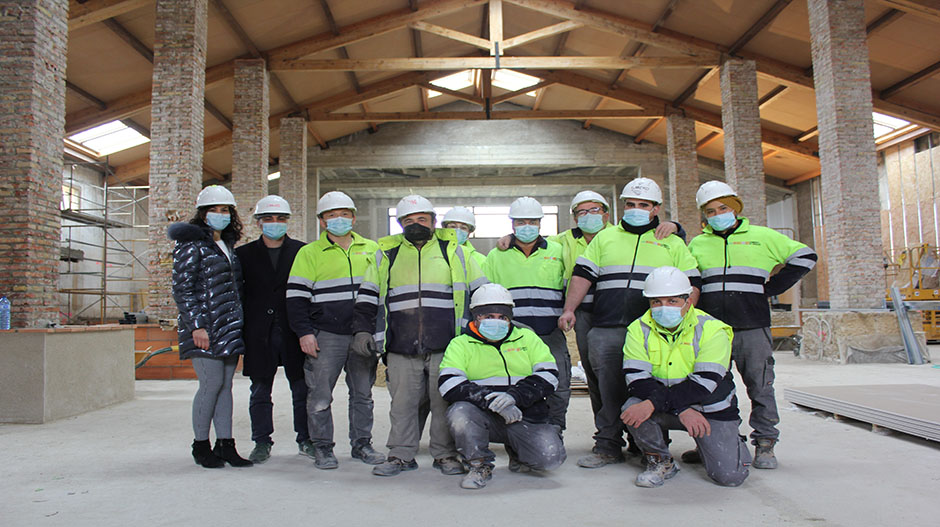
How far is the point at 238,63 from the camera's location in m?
14.9

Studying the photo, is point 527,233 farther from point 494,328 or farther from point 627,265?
point 494,328

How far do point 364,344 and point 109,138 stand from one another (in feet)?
53.7

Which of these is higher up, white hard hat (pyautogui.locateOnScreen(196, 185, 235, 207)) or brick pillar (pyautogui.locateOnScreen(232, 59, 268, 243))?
brick pillar (pyautogui.locateOnScreen(232, 59, 268, 243))

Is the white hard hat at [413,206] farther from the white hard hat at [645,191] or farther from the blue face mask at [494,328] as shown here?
the white hard hat at [645,191]

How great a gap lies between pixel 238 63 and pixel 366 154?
26.1 ft

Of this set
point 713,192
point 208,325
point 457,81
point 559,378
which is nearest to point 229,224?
point 208,325

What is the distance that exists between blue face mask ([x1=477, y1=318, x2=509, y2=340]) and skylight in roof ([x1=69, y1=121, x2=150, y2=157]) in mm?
15417

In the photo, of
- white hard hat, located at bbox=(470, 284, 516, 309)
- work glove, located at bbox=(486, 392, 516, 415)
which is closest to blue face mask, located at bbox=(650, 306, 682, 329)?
white hard hat, located at bbox=(470, 284, 516, 309)

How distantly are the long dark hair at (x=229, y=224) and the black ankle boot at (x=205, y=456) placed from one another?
4.52ft

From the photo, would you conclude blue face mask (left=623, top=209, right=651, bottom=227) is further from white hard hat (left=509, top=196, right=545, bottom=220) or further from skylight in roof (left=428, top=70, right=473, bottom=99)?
skylight in roof (left=428, top=70, right=473, bottom=99)

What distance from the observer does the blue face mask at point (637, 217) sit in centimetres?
421

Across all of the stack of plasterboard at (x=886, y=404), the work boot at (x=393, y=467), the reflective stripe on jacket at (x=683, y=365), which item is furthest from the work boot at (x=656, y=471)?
the stack of plasterboard at (x=886, y=404)

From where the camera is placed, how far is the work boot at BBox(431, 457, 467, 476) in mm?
4000

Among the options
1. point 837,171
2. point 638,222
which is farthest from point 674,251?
point 837,171
